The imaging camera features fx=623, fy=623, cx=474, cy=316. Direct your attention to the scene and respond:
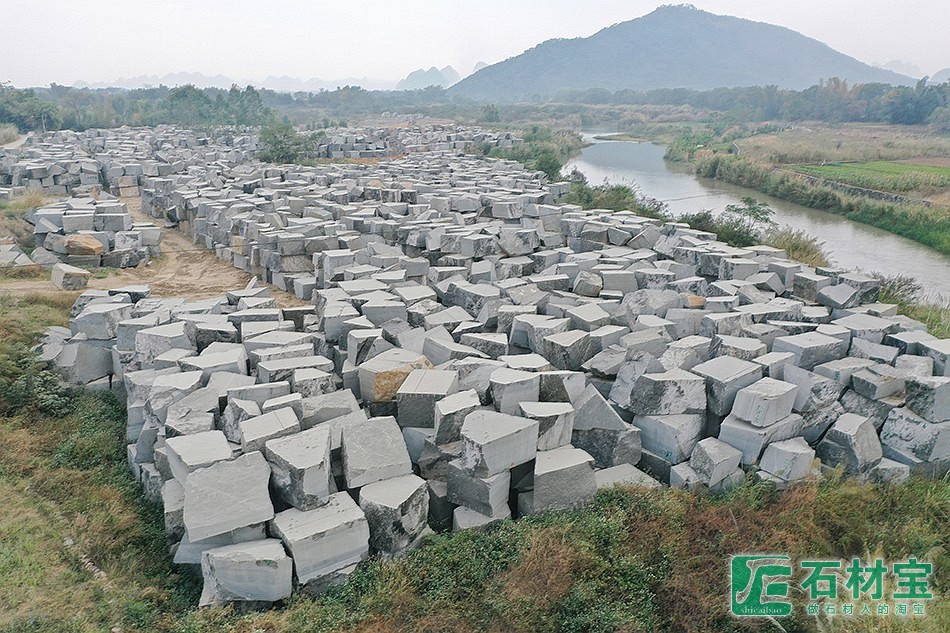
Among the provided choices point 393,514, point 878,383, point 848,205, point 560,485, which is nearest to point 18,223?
point 393,514

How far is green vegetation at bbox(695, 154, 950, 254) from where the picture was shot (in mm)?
18516

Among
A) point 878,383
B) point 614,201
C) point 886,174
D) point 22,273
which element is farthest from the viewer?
point 886,174

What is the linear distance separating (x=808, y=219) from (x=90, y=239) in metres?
21.1

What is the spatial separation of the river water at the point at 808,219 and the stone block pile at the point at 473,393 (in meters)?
7.46

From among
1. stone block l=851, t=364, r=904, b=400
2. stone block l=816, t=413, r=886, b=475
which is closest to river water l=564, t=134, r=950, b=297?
stone block l=851, t=364, r=904, b=400

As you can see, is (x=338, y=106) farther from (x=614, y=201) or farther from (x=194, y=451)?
(x=194, y=451)

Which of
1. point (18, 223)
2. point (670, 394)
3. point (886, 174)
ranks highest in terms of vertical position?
point (18, 223)

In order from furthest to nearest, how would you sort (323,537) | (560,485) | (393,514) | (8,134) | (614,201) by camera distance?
(8,134) < (614,201) < (560,485) < (393,514) < (323,537)

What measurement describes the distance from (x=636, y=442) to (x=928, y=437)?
2681 mm

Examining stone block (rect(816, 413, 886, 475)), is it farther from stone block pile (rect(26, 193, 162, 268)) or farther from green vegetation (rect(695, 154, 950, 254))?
green vegetation (rect(695, 154, 950, 254))

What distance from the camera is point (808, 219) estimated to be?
2134 centimetres

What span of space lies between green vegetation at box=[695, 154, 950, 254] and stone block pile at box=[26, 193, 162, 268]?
20.1 metres

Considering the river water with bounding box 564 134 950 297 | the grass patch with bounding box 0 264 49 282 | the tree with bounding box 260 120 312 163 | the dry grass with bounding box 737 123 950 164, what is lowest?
the river water with bounding box 564 134 950 297

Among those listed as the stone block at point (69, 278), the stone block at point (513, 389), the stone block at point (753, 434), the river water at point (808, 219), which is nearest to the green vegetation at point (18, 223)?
the stone block at point (69, 278)
